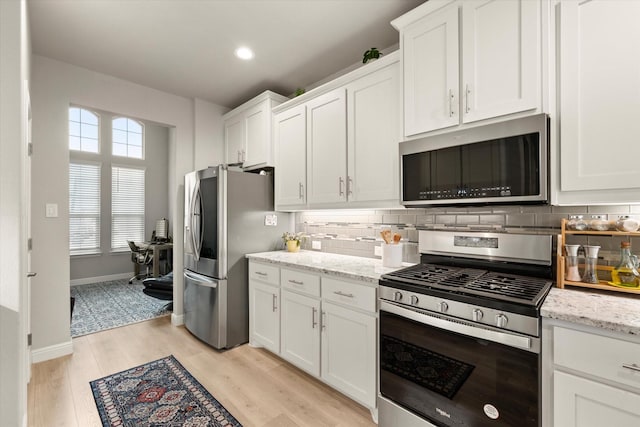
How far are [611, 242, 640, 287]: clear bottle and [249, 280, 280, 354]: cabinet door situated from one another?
2.14m

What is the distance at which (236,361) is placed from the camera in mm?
2617

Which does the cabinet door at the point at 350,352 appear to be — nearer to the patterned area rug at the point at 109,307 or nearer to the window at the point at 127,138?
the patterned area rug at the point at 109,307

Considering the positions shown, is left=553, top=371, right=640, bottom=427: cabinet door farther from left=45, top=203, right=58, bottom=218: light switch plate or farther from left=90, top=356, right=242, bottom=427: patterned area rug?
left=45, top=203, right=58, bottom=218: light switch plate

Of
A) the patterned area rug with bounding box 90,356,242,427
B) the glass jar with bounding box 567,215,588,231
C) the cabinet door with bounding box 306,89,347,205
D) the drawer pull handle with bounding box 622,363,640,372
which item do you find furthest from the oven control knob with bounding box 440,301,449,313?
the patterned area rug with bounding box 90,356,242,427

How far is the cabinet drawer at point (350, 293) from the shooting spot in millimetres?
1858

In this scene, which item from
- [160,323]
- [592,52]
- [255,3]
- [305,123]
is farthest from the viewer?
[160,323]

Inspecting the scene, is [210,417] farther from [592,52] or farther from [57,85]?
[57,85]

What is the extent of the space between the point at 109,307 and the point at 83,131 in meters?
3.40

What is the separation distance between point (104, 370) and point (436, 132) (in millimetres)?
3146

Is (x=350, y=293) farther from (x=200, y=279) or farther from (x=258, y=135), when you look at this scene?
(x=258, y=135)

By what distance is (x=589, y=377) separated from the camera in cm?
113

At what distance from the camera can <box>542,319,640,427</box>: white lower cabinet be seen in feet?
3.44

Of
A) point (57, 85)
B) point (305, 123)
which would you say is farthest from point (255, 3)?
point (57, 85)

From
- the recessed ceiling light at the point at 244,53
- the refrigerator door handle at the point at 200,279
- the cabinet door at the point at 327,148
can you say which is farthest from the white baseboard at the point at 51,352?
the recessed ceiling light at the point at 244,53
